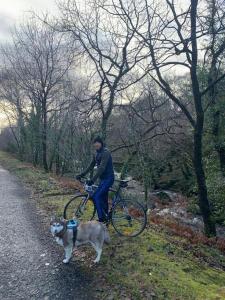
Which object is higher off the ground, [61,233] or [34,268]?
[61,233]

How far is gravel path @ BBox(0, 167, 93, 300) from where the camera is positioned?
6.54 m

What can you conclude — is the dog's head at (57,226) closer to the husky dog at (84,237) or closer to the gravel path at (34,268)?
the husky dog at (84,237)

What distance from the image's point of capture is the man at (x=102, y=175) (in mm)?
8680

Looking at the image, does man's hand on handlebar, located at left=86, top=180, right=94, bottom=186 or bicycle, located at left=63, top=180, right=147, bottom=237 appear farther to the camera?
bicycle, located at left=63, top=180, right=147, bottom=237

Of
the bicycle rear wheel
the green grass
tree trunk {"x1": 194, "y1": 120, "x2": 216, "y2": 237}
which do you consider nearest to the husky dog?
the green grass

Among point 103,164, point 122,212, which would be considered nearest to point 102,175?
point 103,164

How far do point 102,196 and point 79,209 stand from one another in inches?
46.3

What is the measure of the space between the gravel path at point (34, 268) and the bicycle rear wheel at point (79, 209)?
33.8 inches

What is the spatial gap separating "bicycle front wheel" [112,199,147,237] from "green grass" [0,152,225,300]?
22 cm

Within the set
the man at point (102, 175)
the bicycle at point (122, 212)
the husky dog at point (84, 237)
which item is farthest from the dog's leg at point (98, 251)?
the bicycle at point (122, 212)

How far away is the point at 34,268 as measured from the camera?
7.53 m

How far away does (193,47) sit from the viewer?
12922mm

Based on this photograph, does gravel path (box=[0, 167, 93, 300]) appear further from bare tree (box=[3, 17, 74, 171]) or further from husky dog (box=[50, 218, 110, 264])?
bare tree (box=[3, 17, 74, 171])

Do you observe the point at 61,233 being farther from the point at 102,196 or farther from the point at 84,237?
the point at 102,196
